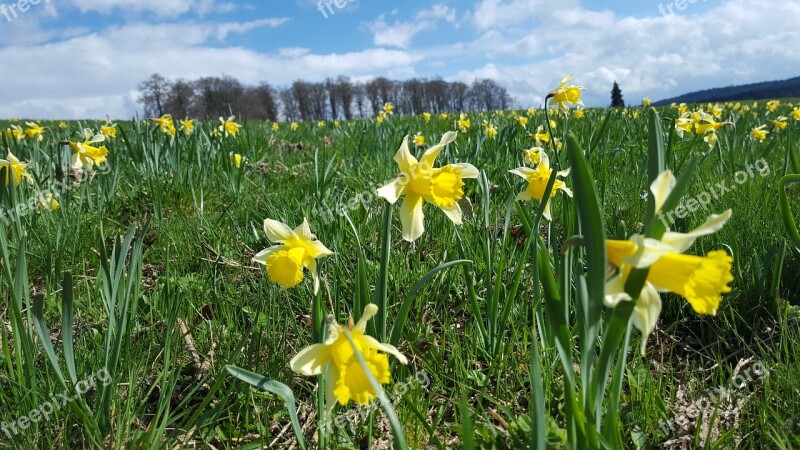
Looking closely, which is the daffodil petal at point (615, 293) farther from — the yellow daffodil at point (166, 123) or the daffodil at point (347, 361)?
the yellow daffodil at point (166, 123)

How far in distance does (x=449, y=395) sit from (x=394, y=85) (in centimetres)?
9742

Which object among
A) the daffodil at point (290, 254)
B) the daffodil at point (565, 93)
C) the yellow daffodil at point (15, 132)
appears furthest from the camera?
the yellow daffodil at point (15, 132)

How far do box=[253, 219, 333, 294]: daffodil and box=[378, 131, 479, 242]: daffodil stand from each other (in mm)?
241

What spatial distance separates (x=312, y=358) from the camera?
104cm

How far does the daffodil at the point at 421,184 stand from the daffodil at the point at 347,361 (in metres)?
0.39

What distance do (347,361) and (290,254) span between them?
436 mm

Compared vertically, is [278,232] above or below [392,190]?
below

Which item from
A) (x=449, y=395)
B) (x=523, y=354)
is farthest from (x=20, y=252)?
(x=523, y=354)

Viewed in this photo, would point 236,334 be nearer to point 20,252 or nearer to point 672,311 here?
point 20,252

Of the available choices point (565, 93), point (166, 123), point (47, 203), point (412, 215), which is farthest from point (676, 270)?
point (166, 123)

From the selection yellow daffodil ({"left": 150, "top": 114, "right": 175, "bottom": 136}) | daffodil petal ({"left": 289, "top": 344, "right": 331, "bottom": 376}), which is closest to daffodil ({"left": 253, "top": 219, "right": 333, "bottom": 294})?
daffodil petal ({"left": 289, "top": 344, "right": 331, "bottom": 376})

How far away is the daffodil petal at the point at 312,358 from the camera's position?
102 cm

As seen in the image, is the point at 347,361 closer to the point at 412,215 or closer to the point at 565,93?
the point at 412,215

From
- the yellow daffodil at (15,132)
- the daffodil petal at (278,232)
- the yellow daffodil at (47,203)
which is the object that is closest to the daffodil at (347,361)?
the daffodil petal at (278,232)
